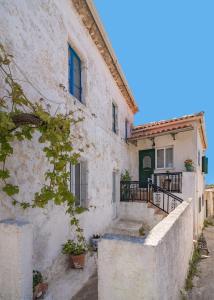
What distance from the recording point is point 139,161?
500 inches

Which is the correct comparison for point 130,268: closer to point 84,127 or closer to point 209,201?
point 84,127

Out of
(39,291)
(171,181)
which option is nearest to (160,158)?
(171,181)

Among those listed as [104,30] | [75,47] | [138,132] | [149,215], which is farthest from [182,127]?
[75,47]

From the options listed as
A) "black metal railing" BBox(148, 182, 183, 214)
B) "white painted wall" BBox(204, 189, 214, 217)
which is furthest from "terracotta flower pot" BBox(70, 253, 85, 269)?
"white painted wall" BBox(204, 189, 214, 217)

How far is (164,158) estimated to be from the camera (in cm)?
1165

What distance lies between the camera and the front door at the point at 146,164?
1214cm

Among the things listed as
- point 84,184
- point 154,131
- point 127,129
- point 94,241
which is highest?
point 127,129

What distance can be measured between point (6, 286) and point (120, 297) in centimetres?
155

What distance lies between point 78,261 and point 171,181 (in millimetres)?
6294

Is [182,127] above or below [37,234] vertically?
above

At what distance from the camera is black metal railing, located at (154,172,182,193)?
9.44 m

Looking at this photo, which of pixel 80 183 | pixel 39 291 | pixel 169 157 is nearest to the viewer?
pixel 39 291

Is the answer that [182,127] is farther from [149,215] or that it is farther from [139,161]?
[149,215]

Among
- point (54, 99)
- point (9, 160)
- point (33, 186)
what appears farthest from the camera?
point (54, 99)
